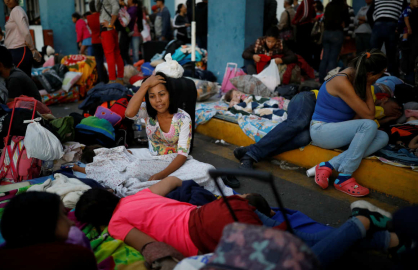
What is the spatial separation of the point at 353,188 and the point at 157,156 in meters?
1.80

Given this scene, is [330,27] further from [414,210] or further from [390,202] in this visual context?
[414,210]

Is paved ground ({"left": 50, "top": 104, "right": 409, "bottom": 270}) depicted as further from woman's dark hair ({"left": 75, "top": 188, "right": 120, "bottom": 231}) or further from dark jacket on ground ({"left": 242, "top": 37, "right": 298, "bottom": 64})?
dark jacket on ground ({"left": 242, "top": 37, "right": 298, "bottom": 64})

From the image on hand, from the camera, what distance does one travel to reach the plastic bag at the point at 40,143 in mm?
3029

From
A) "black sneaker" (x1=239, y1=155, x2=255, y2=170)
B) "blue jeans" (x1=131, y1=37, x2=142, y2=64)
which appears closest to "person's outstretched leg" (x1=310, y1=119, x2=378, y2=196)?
"black sneaker" (x1=239, y1=155, x2=255, y2=170)

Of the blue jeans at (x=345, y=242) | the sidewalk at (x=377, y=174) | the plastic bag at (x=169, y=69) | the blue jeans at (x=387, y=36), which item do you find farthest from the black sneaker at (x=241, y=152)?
the blue jeans at (x=387, y=36)

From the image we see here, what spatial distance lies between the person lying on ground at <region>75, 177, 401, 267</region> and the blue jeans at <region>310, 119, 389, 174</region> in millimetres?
963

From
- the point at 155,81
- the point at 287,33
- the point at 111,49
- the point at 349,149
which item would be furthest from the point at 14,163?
the point at 287,33

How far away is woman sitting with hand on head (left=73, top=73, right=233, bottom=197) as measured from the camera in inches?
118

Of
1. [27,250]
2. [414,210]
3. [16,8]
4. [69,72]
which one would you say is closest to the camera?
[27,250]

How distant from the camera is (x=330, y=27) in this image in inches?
242

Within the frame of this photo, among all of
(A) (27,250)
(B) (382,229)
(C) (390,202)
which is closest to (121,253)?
(A) (27,250)

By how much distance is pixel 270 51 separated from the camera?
5.98 meters

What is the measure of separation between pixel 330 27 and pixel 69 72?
494 cm

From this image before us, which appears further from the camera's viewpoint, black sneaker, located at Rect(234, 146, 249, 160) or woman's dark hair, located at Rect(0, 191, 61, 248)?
black sneaker, located at Rect(234, 146, 249, 160)
